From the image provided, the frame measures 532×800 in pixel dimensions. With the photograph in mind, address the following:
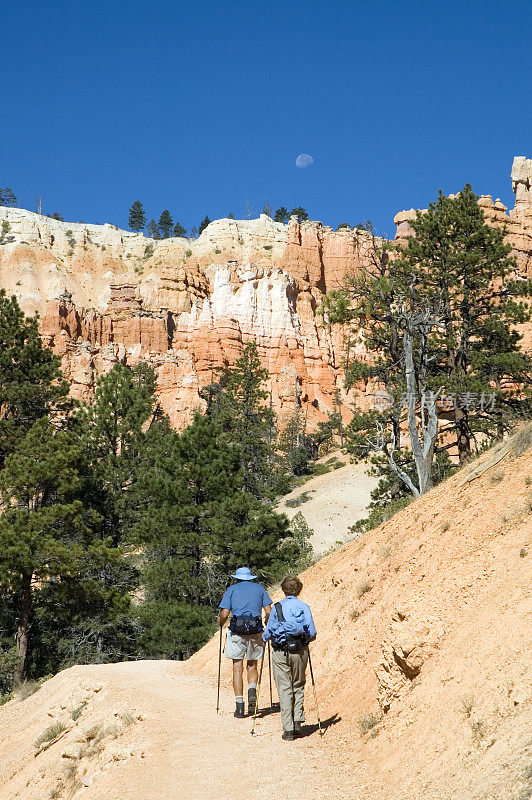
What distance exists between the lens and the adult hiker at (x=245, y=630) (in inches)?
331

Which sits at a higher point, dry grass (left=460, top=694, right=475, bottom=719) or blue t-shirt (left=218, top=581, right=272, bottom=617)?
blue t-shirt (left=218, top=581, right=272, bottom=617)

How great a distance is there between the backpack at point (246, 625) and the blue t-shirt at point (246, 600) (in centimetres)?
4

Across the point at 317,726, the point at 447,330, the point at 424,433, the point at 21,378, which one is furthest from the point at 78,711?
the point at 21,378

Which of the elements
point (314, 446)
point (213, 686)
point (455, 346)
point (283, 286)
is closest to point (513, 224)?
point (283, 286)

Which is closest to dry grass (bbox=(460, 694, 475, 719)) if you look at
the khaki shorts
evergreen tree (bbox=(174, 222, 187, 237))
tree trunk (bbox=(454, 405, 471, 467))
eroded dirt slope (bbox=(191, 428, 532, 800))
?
eroded dirt slope (bbox=(191, 428, 532, 800))

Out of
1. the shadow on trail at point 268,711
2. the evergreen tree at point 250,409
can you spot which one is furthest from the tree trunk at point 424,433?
the evergreen tree at point 250,409

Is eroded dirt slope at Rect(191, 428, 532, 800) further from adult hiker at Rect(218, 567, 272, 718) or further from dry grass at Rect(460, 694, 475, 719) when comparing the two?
adult hiker at Rect(218, 567, 272, 718)

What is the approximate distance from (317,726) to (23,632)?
1500 cm

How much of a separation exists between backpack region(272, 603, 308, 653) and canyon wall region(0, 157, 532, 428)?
6390 cm

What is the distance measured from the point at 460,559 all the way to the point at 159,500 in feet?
54.4

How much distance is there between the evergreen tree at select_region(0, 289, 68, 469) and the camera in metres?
23.3

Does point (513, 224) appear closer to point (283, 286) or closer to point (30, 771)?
point (283, 286)

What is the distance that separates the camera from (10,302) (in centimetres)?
2569

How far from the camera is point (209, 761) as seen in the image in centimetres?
673
